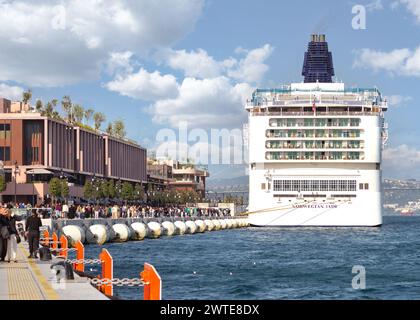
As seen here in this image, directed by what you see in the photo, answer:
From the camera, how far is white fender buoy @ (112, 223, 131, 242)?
69000 mm

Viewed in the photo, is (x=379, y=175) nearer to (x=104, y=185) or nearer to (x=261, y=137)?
(x=261, y=137)

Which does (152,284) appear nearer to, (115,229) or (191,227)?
(115,229)

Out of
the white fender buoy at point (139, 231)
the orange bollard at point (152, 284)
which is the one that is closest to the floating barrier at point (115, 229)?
the white fender buoy at point (139, 231)

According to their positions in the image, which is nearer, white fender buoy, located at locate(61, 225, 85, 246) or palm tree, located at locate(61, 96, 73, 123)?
white fender buoy, located at locate(61, 225, 85, 246)

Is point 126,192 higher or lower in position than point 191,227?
higher

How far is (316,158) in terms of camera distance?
9844 cm

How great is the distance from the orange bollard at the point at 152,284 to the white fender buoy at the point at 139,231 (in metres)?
54.4

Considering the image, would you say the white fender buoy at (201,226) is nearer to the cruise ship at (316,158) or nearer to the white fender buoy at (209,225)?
the white fender buoy at (209,225)

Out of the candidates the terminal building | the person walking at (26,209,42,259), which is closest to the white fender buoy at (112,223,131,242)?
the person walking at (26,209,42,259)

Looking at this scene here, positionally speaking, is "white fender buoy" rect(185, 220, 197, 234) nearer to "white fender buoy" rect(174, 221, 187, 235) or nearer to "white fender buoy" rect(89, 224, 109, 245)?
"white fender buoy" rect(174, 221, 187, 235)

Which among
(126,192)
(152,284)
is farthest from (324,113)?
(152,284)

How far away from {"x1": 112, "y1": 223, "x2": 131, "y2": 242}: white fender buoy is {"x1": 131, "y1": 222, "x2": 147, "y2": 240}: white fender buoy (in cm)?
255

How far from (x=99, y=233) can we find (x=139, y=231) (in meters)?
10.7
